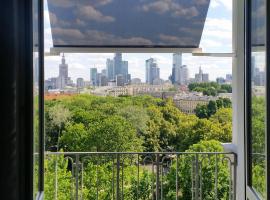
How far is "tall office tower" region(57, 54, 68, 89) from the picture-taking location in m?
3.80

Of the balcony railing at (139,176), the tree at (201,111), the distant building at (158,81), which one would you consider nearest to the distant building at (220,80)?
the tree at (201,111)

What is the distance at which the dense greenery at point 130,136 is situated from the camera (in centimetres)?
387

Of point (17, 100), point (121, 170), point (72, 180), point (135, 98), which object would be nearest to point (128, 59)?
point (135, 98)

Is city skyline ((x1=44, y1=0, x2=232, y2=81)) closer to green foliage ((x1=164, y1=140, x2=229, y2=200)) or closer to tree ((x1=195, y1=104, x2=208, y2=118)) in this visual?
tree ((x1=195, y1=104, x2=208, y2=118))

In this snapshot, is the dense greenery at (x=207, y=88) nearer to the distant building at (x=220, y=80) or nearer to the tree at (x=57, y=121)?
the distant building at (x=220, y=80)

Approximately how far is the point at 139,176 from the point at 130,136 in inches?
18.1

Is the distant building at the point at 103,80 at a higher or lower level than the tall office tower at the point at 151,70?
lower

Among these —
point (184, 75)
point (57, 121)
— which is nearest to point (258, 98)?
point (184, 75)

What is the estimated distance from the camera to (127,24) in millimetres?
3541

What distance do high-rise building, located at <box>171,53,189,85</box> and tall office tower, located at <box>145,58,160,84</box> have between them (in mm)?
179

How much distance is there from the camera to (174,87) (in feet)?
12.8

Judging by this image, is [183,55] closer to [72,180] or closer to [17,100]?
[72,180]

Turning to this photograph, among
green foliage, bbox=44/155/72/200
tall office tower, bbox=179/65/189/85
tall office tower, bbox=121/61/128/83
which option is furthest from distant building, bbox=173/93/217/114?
green foliage, bbox=44/155/72/200

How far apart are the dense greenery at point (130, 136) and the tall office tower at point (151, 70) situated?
0.23 m
